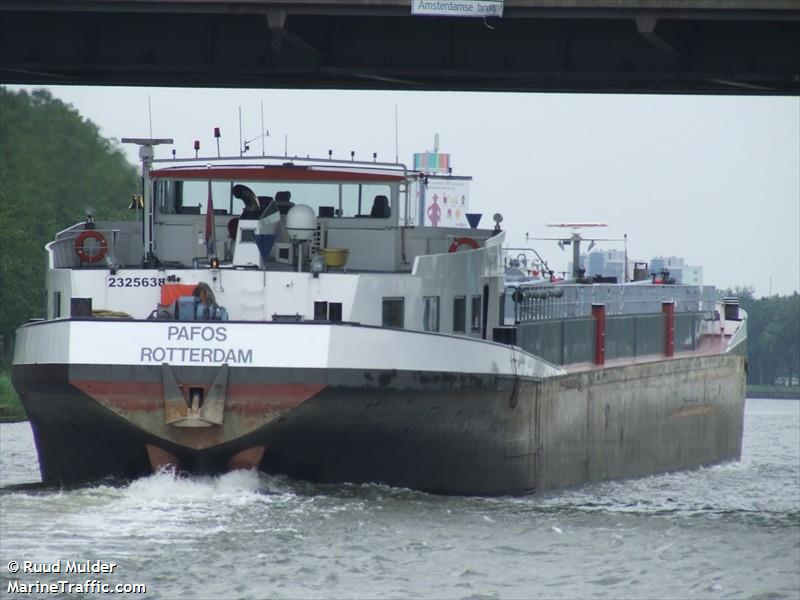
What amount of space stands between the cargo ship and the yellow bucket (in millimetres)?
25

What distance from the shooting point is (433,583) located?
22.0 metres

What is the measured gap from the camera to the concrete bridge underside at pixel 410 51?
3048 centimetres

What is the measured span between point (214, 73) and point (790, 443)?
29.9 meters

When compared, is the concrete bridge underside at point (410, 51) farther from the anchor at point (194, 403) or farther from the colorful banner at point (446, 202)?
the anchor at point (194, 403)

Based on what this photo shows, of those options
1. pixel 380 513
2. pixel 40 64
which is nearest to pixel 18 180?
pixel 40 64

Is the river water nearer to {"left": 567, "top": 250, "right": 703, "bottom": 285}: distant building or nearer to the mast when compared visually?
the mast

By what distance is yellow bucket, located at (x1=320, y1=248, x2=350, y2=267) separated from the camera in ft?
93.7

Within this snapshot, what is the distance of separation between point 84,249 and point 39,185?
26.0m

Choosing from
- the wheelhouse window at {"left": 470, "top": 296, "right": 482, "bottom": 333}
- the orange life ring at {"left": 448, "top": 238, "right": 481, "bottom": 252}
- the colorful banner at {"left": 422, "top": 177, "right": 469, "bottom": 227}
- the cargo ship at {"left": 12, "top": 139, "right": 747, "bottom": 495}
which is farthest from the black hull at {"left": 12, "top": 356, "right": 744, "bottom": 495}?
the colorful banner at {"left": 422, "top": 177, "right": 469, "bottom": 227}

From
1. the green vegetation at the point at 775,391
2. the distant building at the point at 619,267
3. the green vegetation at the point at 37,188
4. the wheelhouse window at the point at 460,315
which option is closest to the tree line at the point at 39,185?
the green vegetation at the point at 37,188

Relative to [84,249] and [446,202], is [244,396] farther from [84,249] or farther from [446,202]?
[446,202]

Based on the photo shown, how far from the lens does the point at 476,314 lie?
31.2 meters

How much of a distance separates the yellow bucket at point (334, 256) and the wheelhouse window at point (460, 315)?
89.7 inches

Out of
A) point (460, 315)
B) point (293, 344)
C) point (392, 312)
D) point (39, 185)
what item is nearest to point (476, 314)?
point (460, 315)
